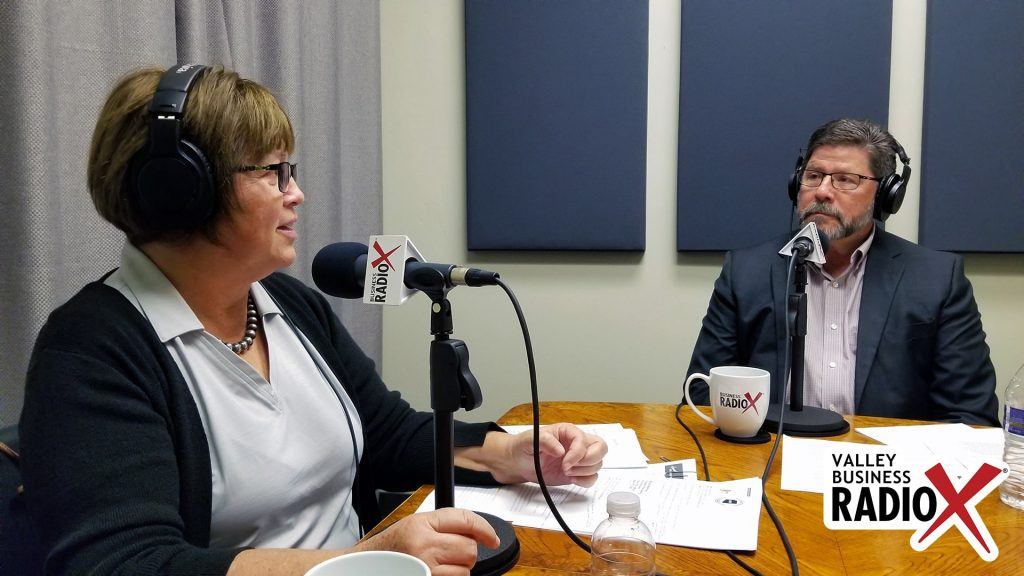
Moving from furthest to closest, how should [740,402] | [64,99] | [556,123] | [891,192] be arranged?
[556,123] < [891,192] < [64,99] < [740,402]

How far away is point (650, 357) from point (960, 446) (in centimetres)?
135

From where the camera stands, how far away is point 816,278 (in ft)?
6.45

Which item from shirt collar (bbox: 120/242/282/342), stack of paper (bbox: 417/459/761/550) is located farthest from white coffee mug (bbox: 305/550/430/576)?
shirt collar (bbox: 120/242/282/342)

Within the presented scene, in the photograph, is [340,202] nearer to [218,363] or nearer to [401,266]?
[218,363]

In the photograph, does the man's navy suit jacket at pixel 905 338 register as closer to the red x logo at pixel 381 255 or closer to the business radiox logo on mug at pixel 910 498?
the business radiox logo on mug at pixel 910 498

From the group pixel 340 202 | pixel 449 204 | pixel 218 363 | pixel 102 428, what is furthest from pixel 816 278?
pixel 102 428

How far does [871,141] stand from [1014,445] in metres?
1.10

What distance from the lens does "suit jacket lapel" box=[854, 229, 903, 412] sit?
183 cm

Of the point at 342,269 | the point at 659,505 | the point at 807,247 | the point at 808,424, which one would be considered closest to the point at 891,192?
the point at 807,247

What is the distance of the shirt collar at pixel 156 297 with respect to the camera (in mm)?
894

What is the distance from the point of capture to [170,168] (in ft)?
2.86

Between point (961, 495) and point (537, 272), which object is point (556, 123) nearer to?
point (537, 272)

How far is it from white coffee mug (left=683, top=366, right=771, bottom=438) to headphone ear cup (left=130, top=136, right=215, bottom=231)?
0.85m

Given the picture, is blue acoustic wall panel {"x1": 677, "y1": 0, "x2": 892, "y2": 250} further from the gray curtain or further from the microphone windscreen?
the microphone windscreen
